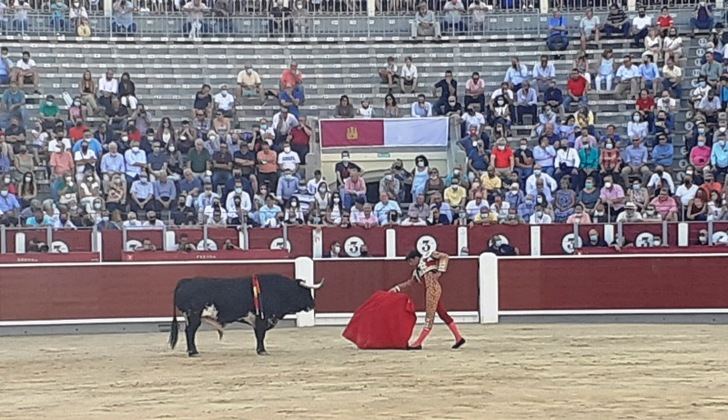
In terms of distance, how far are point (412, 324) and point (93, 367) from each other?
3.00 metres

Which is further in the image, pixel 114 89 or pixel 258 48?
pixel 258 48

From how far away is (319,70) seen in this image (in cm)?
2559

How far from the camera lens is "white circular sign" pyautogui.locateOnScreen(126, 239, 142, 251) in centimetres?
1880

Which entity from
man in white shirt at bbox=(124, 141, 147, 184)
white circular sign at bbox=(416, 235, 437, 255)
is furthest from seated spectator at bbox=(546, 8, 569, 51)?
man in white shirt at bbox=(124, 141, 147, 184)

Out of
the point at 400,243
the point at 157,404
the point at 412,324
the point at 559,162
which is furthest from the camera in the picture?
the point at 559,162

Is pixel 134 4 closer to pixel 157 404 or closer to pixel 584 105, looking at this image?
pixel 584 105

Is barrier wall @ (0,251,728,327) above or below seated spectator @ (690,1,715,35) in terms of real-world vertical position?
below

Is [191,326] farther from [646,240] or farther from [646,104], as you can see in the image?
[646,104]

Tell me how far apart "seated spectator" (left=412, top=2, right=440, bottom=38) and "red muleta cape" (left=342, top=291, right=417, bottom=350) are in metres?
12.9

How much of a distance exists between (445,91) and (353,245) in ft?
15.5

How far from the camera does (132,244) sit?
18875 millimetres

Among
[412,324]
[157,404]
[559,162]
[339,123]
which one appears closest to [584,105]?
[559,162]

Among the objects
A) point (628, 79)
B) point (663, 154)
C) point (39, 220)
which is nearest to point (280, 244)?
point (39, 220)

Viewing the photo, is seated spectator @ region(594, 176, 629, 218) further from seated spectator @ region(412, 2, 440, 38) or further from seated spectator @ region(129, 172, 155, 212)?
seated spectator @ region(412, 2, 440, 38)
